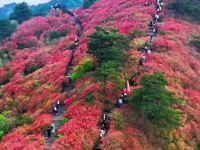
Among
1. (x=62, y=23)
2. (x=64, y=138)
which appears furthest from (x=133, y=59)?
(x=62, y=23)

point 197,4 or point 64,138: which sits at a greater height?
point 197,4

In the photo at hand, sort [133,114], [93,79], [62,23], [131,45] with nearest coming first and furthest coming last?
[133,114] < [93,79] < [131,45] < [62,23]

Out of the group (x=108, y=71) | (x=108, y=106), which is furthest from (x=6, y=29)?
(x=108, y=106)

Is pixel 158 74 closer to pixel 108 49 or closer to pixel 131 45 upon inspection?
pixel 108 49

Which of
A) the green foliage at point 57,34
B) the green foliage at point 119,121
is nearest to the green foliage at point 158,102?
the green foliage at point 119,121

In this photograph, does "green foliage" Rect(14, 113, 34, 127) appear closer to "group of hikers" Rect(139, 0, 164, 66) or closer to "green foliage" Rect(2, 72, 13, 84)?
"group of hikers" Rect(139, 0, 164, 66)

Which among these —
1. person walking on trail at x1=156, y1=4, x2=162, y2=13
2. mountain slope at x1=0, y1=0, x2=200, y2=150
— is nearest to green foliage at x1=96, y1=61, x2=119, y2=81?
mountain slope at x1=0, y1=0, x2=200, y2=150

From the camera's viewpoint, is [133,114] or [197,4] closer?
[133,114]
